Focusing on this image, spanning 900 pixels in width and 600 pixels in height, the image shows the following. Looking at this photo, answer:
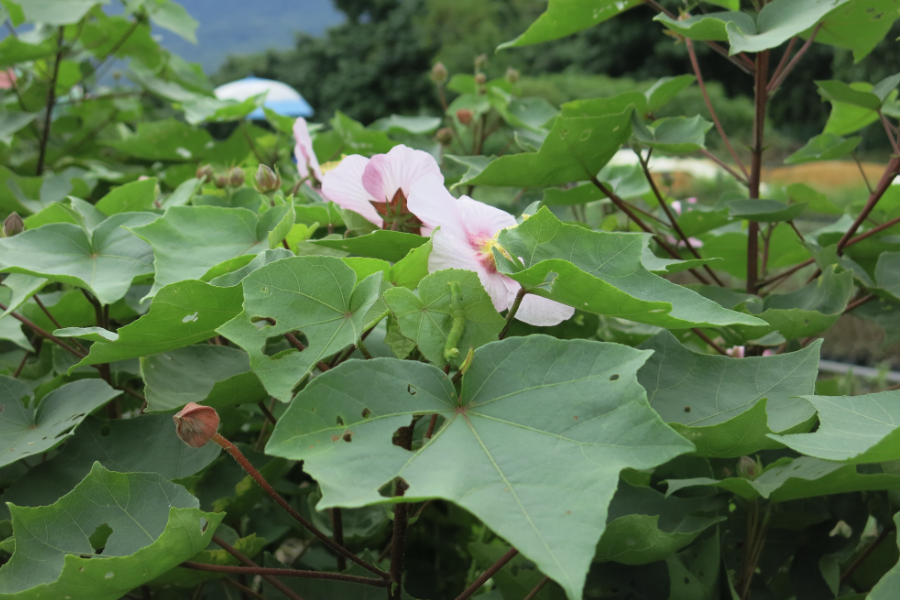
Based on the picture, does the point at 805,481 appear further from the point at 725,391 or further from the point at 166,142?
the point at 166,142

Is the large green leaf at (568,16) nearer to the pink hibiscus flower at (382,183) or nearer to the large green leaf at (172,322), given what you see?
the pink hibiscus flower at (382,183)

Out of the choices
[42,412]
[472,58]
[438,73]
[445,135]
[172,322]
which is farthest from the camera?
[472,58]

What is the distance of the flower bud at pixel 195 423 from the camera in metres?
0.48

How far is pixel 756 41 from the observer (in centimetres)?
70

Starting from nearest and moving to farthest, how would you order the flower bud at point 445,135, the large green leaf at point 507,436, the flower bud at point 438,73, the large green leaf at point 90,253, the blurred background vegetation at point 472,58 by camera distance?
the large green leaf at point 507,436 → the large green leaf at point 90,253 → the flower bud at point 445,135 → the flower bud at point 438,73 → the blurred background vegetation at point 472,58

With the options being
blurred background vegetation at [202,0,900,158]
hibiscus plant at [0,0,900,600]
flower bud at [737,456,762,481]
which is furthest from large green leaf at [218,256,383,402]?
blurred background vegetation at [202,0,900,158]

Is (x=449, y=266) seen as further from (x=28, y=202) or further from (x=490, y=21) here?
(x=490, y=21)

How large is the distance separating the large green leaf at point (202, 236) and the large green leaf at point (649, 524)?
392 millimetres

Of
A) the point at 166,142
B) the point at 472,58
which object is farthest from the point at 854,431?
the point at 472,58

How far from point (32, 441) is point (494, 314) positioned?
0.42 m

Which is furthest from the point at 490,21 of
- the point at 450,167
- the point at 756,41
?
the point at 756,41

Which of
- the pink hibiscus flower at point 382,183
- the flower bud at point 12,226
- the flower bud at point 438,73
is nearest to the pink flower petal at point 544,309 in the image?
the pink hibiscus flower at point 382,183

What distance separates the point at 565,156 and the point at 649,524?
0.42 metres

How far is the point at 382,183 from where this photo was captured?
0.58 metres
